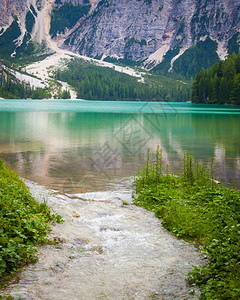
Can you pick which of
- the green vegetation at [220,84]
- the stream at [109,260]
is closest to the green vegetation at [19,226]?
the stream at [109,260]

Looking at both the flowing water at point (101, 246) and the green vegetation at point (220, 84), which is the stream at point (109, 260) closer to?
the flowing water at point (101, 246)

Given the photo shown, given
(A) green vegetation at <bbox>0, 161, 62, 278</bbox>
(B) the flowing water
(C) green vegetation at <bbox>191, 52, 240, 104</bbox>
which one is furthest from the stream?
(C) green vegetation at <bbox>191, 52, 240, 104</bbox>

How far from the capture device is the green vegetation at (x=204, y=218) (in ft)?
20.2

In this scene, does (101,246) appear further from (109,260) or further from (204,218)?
(204,218)

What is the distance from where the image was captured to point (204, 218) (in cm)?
1031

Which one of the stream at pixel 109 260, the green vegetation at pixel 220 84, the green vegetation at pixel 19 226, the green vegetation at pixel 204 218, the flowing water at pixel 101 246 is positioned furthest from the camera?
the green vegetation at pixel 220 84

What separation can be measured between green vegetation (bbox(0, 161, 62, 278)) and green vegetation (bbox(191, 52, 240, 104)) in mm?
127426

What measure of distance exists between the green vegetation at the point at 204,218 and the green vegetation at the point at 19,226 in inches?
156

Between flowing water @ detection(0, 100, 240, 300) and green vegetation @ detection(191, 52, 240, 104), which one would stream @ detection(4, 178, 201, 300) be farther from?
green vegetation @ detection(191, 52, 240, 104)

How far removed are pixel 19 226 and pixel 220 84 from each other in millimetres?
137593

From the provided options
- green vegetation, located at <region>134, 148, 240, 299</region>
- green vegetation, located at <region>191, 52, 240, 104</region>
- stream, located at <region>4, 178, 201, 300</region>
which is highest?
green vegetation, located at <region>191, 52, 240, 104</region>

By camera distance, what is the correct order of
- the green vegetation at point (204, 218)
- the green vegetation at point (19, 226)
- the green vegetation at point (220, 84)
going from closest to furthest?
the green vegetation at point (204, 218) < the green vegetation at point (19, 226) < the green vegetation at point (220, 84)

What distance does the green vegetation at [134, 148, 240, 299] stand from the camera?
617 centimetres

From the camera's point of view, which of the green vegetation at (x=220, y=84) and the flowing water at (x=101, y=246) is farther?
the green vegetation at (x=220, y=84)
